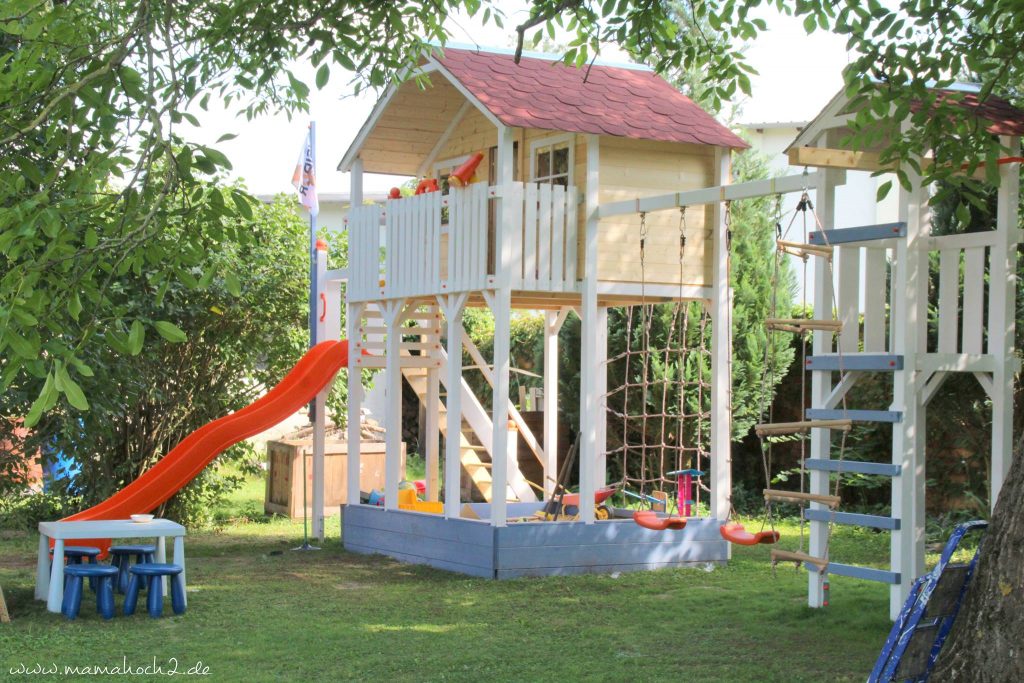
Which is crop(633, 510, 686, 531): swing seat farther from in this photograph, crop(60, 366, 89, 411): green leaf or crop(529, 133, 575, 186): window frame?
crop(60, 366, 89, 411): green leaf

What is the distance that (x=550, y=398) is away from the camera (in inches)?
550

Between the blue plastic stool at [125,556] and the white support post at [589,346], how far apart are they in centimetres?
392

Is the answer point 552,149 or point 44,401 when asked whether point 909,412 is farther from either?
point 44,401

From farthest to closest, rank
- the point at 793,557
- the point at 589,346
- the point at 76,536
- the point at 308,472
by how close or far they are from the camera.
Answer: the point at 308,472 → the point at 589,346 → the point at 76,536 → the point at 793,557

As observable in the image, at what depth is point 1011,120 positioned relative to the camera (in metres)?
8.65

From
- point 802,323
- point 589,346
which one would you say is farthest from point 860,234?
point 589,346

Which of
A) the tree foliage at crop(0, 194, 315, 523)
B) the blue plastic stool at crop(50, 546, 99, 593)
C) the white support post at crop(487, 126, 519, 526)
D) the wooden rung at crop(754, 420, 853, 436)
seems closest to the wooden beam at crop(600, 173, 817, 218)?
the white support post at crop(487, 126, 519, 526)

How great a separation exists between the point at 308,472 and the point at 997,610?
11439 millimetres

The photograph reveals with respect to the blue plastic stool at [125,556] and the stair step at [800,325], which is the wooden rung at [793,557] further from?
the blue plastic stool at [125,556]

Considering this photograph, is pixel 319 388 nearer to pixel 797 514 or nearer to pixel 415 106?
pixel 415 106

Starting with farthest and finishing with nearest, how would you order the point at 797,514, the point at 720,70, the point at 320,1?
1. the point at 797,514
2. the point at 720,70
3. the point at 320,1

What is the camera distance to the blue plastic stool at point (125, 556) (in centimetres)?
983

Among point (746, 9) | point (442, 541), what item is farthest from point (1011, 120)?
point (442, 541)

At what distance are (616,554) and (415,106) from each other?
5364mm
